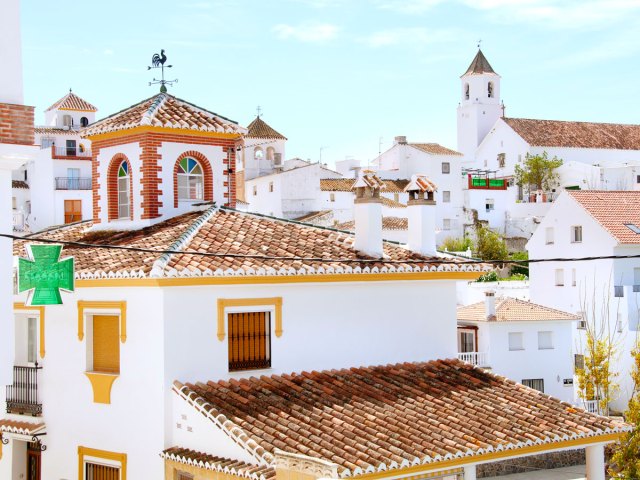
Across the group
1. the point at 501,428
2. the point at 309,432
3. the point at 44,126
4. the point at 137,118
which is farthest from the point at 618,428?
the point at 44,126

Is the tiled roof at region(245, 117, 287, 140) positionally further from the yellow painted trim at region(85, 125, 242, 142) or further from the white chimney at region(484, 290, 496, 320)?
the yellow painted trim at region(85, 125, 242, 142)

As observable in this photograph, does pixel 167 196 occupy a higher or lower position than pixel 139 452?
higher

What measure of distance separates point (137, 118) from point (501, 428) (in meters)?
9.28

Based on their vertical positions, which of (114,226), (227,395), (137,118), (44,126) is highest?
(44,126)

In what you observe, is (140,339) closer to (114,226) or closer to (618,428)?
(114,226)

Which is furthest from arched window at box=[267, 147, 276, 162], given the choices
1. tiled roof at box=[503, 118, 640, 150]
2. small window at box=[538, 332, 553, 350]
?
small window at box=[538, 332, 553, 350]

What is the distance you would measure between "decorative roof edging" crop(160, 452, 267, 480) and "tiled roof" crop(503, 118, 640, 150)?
6423cm

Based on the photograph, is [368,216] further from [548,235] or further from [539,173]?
[539,173]

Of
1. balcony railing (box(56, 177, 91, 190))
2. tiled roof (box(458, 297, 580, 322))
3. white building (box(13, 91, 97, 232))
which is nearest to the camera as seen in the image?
tiled roof (box(458, 297, 580, 322))

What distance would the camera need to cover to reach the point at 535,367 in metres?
34.0

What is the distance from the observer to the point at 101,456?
1642cm

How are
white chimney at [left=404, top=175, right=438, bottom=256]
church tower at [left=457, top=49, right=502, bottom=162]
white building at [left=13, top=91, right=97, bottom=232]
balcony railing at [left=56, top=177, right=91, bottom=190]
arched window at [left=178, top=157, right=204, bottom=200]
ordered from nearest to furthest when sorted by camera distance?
1. white chimney at [left=404, top=175, right=438, bottom=256]
2. arched window at [left=178, top=157, right=204, bottom=200]
3. white building at [left=13, top=91, right=97, bottom=232]
4. balcony railing at [left=56, top=177, right=91, bottom=190]
5. church tower at [left=457, top=49, right=502, bottom=162]

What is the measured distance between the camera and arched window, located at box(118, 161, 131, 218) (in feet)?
65.1

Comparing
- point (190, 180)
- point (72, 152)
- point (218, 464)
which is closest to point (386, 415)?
point (218, 464)
